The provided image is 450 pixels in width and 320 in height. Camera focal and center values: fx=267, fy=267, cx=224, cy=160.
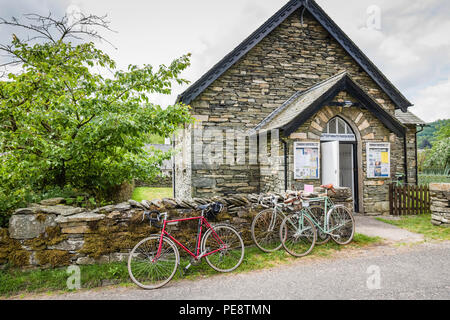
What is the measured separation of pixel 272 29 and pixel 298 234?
28.0 ft

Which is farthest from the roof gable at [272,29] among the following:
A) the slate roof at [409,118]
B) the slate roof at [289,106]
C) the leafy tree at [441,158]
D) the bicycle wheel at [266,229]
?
the leafy tree at [441,158]

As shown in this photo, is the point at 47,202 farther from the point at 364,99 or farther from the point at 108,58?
the point at 364,99

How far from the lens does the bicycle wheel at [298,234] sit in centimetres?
514

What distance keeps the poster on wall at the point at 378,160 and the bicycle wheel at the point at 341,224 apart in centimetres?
356

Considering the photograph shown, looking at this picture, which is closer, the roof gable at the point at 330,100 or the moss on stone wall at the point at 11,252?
the moss on stone wall at the point at 11,252

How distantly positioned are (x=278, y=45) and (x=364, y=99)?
434 centimetres

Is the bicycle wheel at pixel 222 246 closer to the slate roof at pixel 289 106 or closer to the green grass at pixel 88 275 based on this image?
the green grass at pixel 88 275

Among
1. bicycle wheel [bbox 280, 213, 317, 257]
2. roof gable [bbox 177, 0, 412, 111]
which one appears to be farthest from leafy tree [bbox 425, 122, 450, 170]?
bicycle wheel [bbox 280, 213, 317, 257]

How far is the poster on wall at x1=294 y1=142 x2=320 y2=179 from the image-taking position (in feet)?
26.9

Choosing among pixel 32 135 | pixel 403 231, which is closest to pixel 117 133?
pixel 32 135

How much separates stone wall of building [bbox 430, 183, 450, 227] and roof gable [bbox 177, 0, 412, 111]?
13.4 ft

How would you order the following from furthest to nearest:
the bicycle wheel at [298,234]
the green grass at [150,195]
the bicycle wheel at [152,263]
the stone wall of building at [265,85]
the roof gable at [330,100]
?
the green grass at [150,195] < the stone wall of building at [265,85] < the roof gable at [330,100] < the bicycle wheel at [298,234] < the bicycle wheel at [152,263]

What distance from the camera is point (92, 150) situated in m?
5.13

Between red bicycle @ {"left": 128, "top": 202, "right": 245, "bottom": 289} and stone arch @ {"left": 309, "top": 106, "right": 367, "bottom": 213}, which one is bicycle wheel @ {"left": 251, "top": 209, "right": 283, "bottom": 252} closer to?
red bicycle @ {"left": 128, "top": 202, "right": 245, "bottom": 289}
